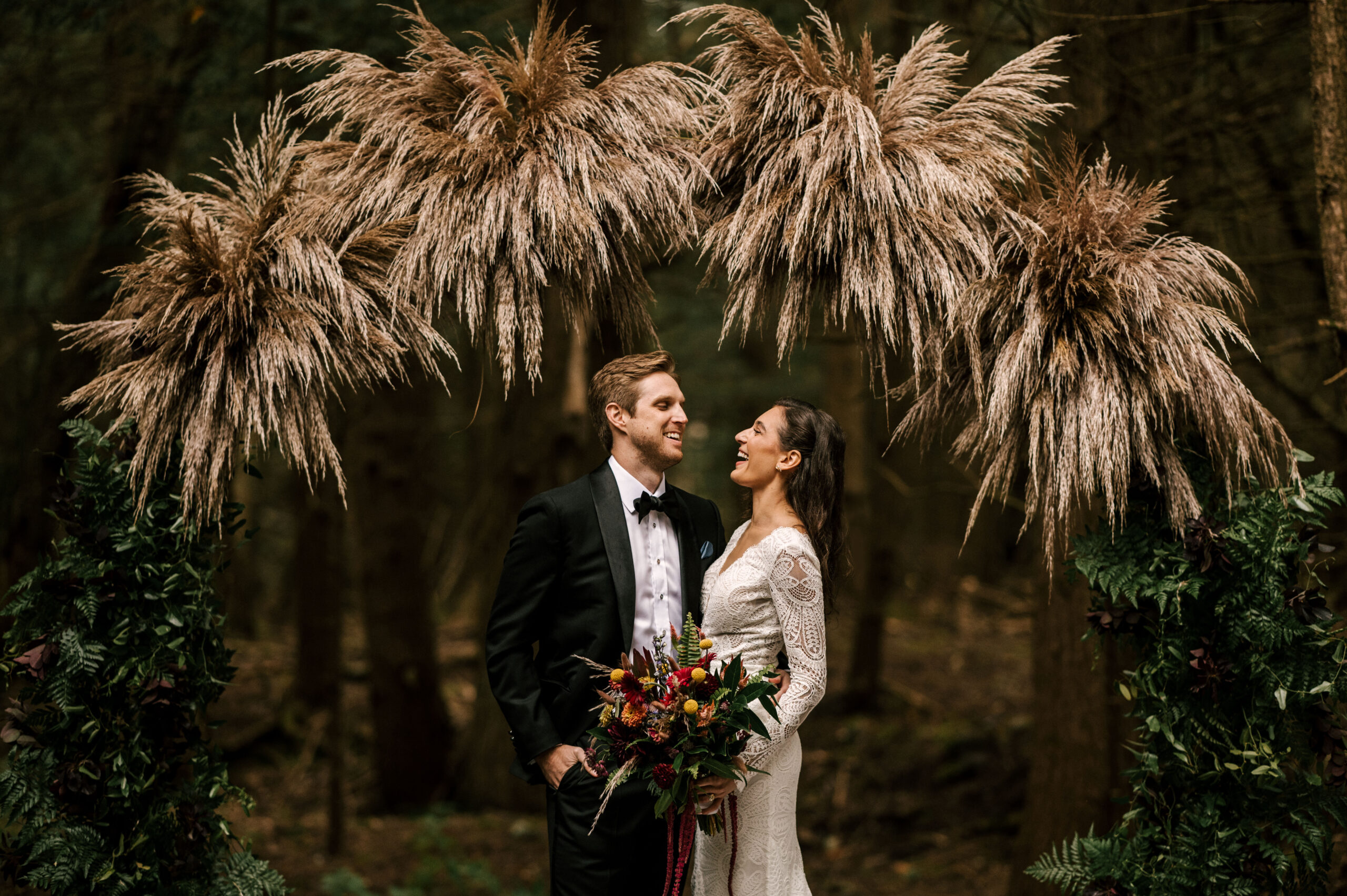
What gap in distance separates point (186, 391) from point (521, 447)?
296 cm

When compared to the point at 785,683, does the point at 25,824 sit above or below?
below

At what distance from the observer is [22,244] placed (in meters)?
8.47

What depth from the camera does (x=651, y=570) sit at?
335cm

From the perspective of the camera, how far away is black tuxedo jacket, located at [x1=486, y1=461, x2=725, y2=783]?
3.20 meters

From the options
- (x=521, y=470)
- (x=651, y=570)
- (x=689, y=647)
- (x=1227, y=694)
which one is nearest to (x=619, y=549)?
A: (x=651, y=570)

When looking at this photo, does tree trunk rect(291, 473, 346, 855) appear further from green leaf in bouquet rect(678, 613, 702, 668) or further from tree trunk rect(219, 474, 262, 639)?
green leaf in bouquet rect(678, 613, 702, 668)

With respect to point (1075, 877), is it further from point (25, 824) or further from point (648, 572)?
point (25, 824)

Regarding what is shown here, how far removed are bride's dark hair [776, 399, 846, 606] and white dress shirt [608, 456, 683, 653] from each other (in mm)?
452

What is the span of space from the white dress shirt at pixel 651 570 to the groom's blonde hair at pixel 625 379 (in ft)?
0.70

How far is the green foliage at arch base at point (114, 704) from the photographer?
322cm

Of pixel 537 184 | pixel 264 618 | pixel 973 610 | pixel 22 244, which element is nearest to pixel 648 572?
pixel 537 184

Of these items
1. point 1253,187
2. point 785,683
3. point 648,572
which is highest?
point 1253,187

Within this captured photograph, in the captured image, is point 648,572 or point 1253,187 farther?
point 1253,187

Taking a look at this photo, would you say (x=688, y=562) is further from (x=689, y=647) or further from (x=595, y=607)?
(x=689, y=647)
